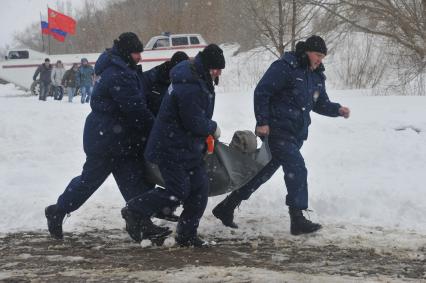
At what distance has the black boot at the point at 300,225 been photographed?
541 centimetres

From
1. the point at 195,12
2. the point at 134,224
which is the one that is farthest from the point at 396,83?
the point at 195,12

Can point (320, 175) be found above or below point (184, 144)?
below

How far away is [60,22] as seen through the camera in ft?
92.4

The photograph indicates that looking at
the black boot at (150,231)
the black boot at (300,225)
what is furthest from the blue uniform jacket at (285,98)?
the black boot at (150,231)

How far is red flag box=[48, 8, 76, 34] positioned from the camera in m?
27.8

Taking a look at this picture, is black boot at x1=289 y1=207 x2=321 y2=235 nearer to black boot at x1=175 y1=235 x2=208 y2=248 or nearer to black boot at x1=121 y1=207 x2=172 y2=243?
black boot at x1=175 y1=235 x2=208 y2=248

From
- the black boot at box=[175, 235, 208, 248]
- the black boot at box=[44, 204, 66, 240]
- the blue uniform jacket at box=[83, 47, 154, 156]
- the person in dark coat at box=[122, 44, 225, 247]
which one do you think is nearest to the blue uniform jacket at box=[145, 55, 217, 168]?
the person in dark coat at box=[122, 44, 225, 247]

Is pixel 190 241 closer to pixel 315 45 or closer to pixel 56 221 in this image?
pixel 56 221

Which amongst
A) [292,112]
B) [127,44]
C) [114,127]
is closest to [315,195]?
[292,112]

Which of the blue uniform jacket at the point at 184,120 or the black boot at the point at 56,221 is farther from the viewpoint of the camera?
the black boot at the point at 56,221

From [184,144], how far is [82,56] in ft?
68.6

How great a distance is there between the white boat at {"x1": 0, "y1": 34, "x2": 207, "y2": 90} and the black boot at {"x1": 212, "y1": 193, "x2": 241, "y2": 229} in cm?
1814

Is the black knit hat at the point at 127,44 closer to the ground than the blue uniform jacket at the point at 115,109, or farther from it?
farther from it

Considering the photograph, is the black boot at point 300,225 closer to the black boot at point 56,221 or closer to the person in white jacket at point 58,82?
the black boot at point 56,221
